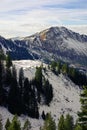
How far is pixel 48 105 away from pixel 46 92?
346 inches

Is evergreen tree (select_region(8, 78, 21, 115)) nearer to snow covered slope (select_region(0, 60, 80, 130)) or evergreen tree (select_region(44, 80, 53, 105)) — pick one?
snow covered slope (select_region(0, 60, 80, 130))

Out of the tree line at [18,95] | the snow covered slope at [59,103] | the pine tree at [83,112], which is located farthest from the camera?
the snow covered slope at [59,103]

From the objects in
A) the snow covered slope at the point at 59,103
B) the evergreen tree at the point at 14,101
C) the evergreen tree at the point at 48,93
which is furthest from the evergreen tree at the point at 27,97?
the evergreen tree at the point at 48,93

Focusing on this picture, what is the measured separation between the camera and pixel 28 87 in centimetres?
15025

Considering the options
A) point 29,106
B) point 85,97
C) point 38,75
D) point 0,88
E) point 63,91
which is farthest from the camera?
point 63,91

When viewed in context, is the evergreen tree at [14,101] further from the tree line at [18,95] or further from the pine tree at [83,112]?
the pine tree at [83,112]

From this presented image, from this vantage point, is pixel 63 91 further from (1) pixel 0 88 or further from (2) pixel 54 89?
(1) pixel 0 88

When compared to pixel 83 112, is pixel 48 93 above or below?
below

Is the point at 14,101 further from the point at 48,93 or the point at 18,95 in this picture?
the point at 48,93

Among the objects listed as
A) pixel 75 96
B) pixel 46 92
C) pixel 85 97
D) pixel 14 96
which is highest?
pixel 85 97

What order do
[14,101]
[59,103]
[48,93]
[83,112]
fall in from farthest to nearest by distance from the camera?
[59,103] → [48,93] → [14,101] → [83,112]

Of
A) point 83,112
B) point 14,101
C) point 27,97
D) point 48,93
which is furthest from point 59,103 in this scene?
point 83,112

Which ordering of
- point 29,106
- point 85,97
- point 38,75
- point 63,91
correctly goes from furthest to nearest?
point 63,91 < point 38,75 < point 29,106 < point 85,97

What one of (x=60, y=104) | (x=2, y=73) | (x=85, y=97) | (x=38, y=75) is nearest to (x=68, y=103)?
(x=60, y=104)
